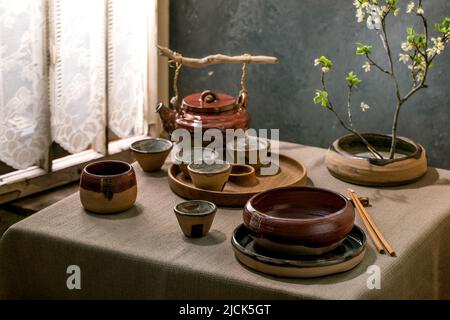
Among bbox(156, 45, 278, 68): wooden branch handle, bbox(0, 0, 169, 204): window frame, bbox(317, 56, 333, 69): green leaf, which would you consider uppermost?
bbox(317, 56, 333, 69): green leaf

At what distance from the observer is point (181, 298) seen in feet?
5.19

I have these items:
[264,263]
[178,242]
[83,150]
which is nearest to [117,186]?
[178,242]

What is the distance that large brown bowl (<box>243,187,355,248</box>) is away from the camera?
5.04 ft

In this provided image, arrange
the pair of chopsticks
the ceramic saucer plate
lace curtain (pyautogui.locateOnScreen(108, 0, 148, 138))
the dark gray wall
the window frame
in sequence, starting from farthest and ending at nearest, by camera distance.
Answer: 1. lace curtain (pyautogui.locateOnScreen(108, 0, 148, 138))
2. the dark gray wall
3. the window frame
4. the pair of chopsticks
5. the ceramic saucer plate

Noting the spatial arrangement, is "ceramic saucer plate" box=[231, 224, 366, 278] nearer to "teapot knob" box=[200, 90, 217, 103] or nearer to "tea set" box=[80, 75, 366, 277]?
"tea set" box=[80, 75, 366, 277]

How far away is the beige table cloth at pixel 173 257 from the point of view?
1.53 m

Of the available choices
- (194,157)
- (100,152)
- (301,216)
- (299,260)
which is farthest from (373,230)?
(100,152)

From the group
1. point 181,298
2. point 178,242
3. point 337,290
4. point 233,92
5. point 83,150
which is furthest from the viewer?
point 233,92

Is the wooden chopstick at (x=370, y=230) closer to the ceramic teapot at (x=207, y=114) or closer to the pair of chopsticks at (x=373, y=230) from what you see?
the pair of chopsticks at (x=373, y=230)

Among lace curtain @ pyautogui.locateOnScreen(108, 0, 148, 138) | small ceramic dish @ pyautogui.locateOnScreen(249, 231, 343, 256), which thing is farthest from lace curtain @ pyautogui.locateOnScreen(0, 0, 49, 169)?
small ceramic dish @ pyautogui.locateOnScreen(249, 231, 343, 256)

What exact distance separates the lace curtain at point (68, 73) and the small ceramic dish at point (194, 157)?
57cm

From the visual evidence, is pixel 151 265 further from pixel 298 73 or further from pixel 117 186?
pixel 298 73

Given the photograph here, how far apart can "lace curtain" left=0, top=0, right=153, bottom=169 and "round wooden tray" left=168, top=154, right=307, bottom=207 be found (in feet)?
1.87
